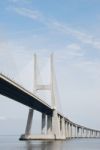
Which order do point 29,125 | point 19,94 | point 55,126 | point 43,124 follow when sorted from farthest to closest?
1. point 43,124
2. point 55,126
3. point 29,125
4. point 19,94

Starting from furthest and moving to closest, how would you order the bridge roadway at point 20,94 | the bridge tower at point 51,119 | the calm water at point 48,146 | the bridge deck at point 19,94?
1. the bridge tower at point 51,119
2. the calm water at point 48,146
3. the bridge deck at point 19,94
4. the bridge roadway at point 20,94

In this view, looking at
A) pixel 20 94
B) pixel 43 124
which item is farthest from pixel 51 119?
pixel 20 94

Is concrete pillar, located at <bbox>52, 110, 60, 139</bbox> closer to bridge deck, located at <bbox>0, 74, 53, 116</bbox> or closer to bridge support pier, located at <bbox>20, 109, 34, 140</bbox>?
bridge support pier, located at <bbox>20, 109, 34, 140</bbox>

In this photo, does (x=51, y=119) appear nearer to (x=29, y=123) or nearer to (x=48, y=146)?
(x=29, y=123)

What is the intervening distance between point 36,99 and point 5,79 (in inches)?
771

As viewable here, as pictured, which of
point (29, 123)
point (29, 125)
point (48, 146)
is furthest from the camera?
point (29, 125)

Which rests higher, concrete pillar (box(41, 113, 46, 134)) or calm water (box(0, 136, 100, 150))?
concrete pillar (box(41, 113, 46, 134))

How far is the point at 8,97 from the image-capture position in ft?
188

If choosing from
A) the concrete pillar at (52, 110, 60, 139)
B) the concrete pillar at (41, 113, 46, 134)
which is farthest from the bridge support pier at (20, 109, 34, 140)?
the concrete pillar at (52, 110, 60, 139)

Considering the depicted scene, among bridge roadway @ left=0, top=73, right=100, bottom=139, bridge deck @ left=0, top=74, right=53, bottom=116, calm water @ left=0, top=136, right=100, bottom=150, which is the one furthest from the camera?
calm water @ left=0, top=136, right=100, bottom=150

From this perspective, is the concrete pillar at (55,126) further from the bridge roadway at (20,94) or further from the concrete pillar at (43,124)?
the bridge roadway at (20,94)

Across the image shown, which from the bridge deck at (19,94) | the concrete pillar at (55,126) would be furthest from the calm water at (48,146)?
the concrete pillar at (55,126)

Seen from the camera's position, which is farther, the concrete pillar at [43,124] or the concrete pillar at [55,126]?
the concrete pillar at [43,124]

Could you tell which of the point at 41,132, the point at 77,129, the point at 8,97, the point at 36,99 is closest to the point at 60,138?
the point at 41,132
